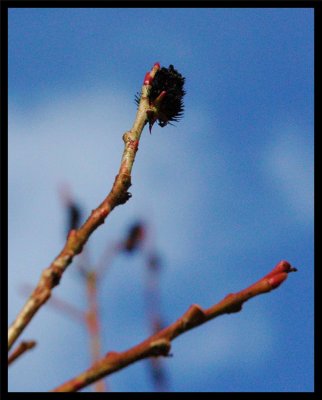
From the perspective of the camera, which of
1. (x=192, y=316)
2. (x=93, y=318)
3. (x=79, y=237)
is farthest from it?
(x=93, y=318)

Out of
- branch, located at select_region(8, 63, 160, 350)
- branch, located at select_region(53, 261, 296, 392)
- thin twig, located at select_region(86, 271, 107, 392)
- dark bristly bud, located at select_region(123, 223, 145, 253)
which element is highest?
dark bristly bud, located at select_region(123, 223, 145, 253)

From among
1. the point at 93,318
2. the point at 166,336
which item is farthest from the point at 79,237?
the point at 93,318

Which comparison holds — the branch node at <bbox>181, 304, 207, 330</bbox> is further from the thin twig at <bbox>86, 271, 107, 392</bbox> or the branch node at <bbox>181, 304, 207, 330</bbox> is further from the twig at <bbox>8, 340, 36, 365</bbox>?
the thin twig at <bbox>86, 271, 107, 392</bbox>

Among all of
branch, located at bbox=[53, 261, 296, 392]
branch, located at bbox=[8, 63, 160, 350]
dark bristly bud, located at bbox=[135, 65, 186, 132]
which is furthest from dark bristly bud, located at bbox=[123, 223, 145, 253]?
branch, located at bbox=[53, 261, 296, 392]

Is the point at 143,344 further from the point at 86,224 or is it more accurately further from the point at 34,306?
the point at 86,224

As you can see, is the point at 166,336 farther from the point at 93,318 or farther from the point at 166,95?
the point at 93,318

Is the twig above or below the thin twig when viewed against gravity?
below

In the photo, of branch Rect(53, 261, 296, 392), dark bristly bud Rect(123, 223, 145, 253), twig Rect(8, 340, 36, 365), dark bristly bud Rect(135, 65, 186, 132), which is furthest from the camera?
dark bristly bud Rect(123, 223, 145, 253)
